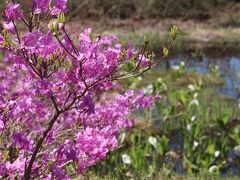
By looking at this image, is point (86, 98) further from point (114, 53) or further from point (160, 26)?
point (160, 26)

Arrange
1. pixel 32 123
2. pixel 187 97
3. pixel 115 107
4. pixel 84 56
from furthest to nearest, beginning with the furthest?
pixel 187 97, pixel 32 123, pixel 115 107, pixel 84 56

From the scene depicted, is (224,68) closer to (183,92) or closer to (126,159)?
(183,92)

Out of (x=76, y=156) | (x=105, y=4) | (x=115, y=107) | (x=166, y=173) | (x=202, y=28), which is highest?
(x=105, y=4)

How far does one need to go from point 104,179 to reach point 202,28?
17974 mm

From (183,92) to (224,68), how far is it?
476 centimetres

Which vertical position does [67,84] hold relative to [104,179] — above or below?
above

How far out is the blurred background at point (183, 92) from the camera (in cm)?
580

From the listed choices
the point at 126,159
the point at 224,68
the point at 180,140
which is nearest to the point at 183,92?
the point at 180,140

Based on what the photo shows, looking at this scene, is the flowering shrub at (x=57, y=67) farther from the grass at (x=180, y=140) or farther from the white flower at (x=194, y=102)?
the white flower at (x=194, y=102)

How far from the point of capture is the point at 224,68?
13.0 m

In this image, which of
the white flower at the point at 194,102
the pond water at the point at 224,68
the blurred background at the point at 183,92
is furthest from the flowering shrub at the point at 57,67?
the pond water at the point at 224,68

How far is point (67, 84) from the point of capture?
2592 millimetres

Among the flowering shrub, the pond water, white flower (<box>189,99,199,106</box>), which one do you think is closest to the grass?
white flower (<box>189,99,199,106</box>)

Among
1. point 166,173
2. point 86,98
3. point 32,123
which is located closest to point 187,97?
point 166,173
